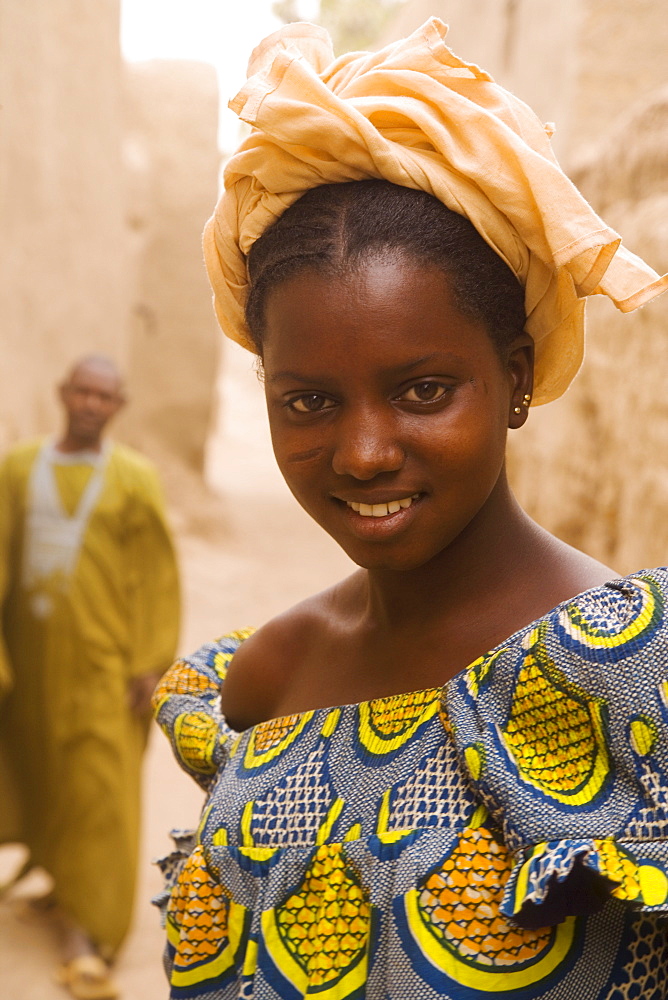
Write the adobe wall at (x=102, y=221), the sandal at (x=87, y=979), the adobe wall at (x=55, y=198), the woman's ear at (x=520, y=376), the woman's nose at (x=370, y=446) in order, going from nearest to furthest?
the woman's nose at (x=370, y=446) < the woman's ear at (x=520, y=376) < the sandal at (x=87, y=979) < the adobe wall at (x=55, y=198) < the adobe wall at (x=102, y=221)

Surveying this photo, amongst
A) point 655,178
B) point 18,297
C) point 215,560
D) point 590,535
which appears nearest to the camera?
point 655,178

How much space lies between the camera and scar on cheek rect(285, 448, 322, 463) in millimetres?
1178

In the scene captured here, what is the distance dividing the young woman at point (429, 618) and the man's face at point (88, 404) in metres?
3.53

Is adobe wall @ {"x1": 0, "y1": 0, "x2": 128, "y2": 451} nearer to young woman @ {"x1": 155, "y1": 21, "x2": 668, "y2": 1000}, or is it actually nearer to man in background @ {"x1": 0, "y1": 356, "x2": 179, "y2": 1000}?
man in background @ {"x1": 0, "y1": 356, "x2": 179, "y2": 1000}

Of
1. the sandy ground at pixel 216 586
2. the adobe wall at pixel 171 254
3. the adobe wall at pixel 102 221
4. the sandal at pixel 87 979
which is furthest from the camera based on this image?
the adobe wall at pixel 171 254

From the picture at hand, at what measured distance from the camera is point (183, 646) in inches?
353

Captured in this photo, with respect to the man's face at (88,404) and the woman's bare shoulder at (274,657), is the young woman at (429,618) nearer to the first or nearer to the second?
the woman's bare shoulder at (274,657)

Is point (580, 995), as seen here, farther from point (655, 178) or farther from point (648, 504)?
point (655, 178)

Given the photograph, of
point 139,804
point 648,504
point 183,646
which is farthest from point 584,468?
point 183,646

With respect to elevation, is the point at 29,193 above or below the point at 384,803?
above

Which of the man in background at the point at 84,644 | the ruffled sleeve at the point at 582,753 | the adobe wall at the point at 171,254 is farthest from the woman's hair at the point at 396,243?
the adobe wall at the point at 171,254

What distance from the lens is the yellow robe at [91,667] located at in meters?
4.60

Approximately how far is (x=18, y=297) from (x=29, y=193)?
60 cm

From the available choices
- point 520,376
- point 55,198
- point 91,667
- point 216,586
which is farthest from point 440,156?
point 216,586
